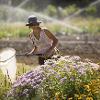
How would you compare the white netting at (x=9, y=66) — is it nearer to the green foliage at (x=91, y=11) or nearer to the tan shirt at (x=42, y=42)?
the tan shirt at (x=42, y=42)

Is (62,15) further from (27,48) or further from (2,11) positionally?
(27,48)

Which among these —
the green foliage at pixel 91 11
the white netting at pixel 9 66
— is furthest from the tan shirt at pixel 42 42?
the green foliage at pixel 91 11

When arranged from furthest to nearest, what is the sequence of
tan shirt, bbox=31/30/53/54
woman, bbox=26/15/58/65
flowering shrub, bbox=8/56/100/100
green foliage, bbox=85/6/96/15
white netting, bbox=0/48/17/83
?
green foliage, bbox=85/6/96/15 < tan shirt, bbox=31/30/53/54 < woman, bbox=26/15/58/65 < white netting, bbox=0/48/17/83 < flowering shrub, bbox=8/56/100/100

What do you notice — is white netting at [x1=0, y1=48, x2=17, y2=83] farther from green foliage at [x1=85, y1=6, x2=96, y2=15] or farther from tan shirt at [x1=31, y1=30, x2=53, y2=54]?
green foliage at [x1=85, y1=6, x2=96, y2=15]

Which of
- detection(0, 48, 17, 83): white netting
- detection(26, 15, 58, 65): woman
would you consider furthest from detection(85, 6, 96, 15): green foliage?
detection(0, 48, 17, 83): white netting

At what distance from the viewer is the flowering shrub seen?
685cm

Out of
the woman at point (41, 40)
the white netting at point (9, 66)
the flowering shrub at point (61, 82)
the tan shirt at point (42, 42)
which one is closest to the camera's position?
the flowering shrub at point (61, 82)

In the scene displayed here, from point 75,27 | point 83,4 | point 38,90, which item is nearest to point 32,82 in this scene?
point 38,90

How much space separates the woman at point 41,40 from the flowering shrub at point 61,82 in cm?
112

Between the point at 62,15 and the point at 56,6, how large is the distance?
13.3 ft

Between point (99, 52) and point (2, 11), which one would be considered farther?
point (2, 11)

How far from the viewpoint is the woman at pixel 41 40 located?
8.50 m

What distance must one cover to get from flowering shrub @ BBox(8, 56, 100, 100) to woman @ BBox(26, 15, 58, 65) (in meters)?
1.12

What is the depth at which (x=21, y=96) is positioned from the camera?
7.18 meters
